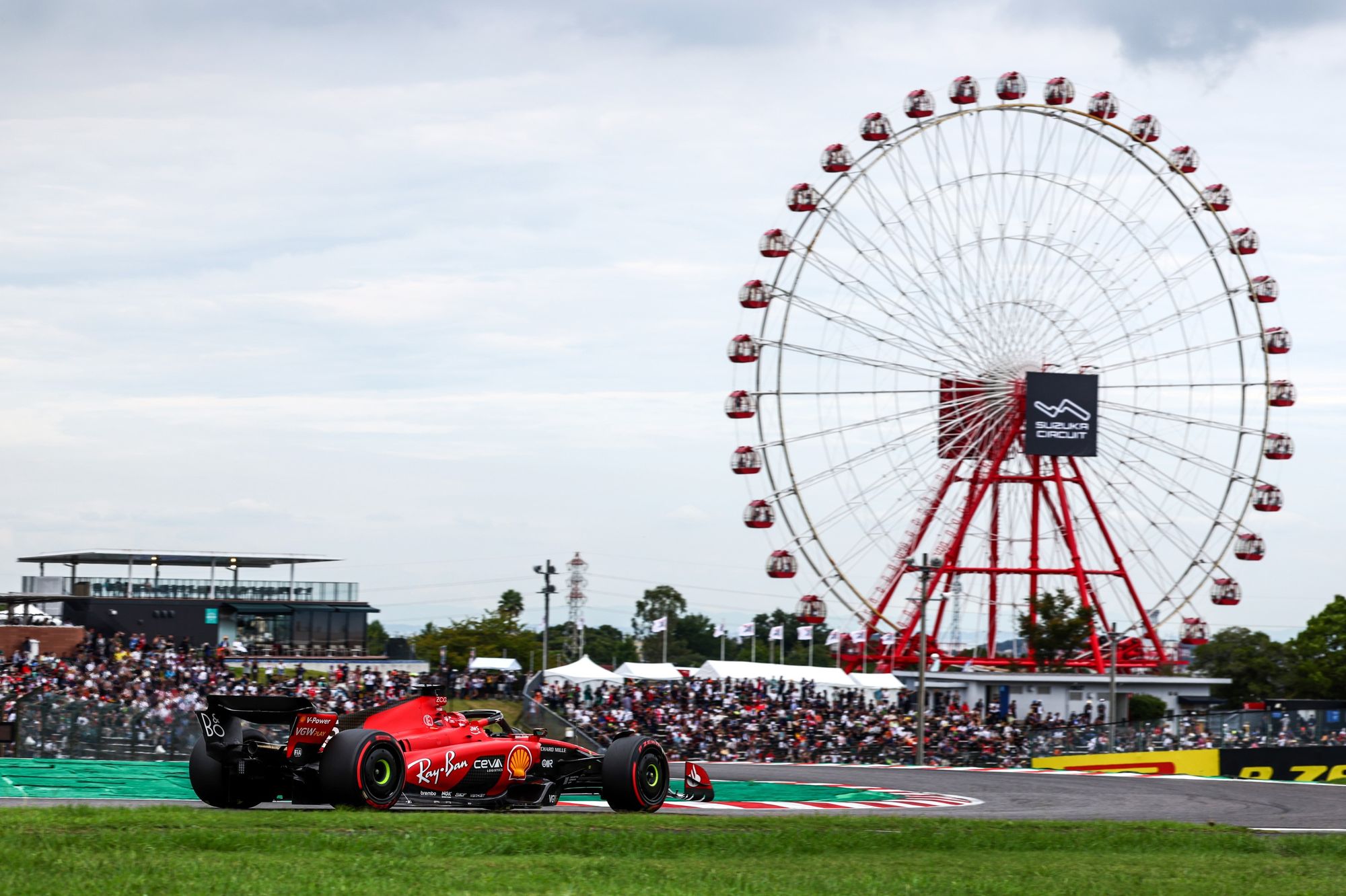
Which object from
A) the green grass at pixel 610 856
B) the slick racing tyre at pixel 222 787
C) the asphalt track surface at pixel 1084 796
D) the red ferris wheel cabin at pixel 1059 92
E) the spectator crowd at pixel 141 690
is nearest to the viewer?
the green grass at pixel 610 856

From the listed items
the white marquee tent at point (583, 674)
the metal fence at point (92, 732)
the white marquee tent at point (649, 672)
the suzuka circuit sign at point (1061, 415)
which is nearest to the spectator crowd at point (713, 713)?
the metal fence at point (92, 732)

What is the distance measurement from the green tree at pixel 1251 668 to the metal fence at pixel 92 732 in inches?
2882

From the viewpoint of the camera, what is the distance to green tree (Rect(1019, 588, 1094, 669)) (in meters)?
67.9

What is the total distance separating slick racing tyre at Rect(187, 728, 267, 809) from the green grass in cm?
89

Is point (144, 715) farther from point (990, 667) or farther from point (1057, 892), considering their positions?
point (990, 667)

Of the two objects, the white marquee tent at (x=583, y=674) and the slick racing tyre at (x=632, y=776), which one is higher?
the white marquee tent at (x=583, y=674)

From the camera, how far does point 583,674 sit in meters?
60.3

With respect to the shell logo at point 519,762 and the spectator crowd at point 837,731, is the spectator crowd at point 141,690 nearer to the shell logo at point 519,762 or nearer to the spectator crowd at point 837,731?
the spectator crowd at point 837,731

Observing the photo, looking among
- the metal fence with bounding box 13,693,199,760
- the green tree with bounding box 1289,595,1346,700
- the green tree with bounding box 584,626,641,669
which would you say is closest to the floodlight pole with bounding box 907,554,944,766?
the metal fence with bounding box 13,693,199,760

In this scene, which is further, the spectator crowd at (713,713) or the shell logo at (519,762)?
the spectator crowd at (713,713)

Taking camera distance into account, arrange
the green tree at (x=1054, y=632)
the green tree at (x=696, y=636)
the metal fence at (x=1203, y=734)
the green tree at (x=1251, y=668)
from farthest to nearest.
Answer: the green tree at (x=696, y=636) → the green tree at (x=1251, y=668) → the green tree at (x=1054, y=632) → the metal fence at (x=1203, y=734)

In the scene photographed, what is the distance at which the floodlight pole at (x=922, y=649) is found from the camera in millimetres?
45031

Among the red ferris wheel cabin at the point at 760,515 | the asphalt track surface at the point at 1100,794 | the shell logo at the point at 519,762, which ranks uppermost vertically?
the red ferris wheel cabin at the point at 760,515

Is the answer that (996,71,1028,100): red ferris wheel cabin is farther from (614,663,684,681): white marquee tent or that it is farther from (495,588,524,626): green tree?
(495,588,524,626): green tree
